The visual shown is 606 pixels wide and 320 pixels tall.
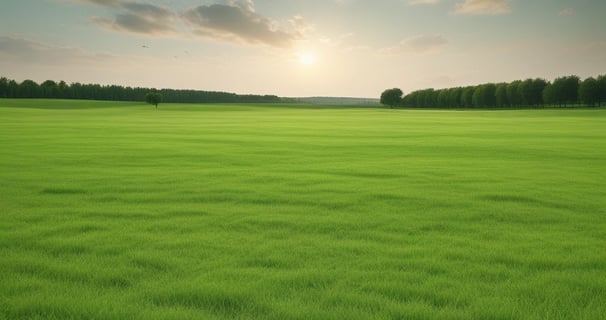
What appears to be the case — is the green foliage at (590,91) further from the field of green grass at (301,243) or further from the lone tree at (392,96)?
the field of green grass at (301,243)

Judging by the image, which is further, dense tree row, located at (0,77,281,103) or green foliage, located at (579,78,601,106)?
dense tree row, located at (0,77,281,103)

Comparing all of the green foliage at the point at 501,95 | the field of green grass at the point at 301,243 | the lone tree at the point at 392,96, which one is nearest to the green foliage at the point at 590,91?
the green foliage at the point at 501,95

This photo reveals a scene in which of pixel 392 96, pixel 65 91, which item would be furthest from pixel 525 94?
pixel 65 91

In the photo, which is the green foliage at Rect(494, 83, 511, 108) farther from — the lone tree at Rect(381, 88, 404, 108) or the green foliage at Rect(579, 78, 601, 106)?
the lone tree at Rect(381, 88, 404, 108)

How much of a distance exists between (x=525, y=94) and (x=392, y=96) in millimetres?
62187

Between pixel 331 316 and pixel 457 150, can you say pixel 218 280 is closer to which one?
pixel 331 316

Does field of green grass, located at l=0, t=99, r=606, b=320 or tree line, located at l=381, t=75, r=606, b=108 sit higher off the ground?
tree line, located at l=381, t=75, r=606, b=108

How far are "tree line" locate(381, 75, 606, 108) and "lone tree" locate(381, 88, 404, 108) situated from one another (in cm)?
1026

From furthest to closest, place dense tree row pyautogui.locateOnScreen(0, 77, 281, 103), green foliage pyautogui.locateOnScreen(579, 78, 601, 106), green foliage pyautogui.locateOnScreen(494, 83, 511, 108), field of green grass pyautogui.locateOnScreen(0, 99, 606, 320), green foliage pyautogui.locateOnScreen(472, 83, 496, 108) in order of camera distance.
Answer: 1. dense tree row pyautogui.locateOnScreen(0, 77, 281, 103)
2. green foliage pyautogui.locateOnScreen(472, 83, 496, 108)
3. green foliage pyautogui.locateOnScreen(494, 83, 511, 108)
4. green foliage pyautogui.locateOnScreen(579, 78, 601, 106)
5. field of green grass pyautogui.locateOnScreen(0, 99, 606, 320)

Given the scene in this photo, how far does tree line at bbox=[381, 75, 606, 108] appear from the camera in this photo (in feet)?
354

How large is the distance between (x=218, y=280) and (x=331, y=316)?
168 centimetres

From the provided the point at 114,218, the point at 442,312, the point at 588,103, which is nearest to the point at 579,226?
the point at 442,312

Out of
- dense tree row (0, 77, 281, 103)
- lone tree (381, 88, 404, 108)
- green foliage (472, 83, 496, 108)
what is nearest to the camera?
green foliage (472, 83, 496, 108)

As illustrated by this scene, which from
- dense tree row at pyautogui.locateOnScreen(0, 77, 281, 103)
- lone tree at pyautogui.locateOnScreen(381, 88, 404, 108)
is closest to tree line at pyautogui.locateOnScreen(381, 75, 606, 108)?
lone tree at pyautogui.locateOnScreen(381, 88, 404, 108)
